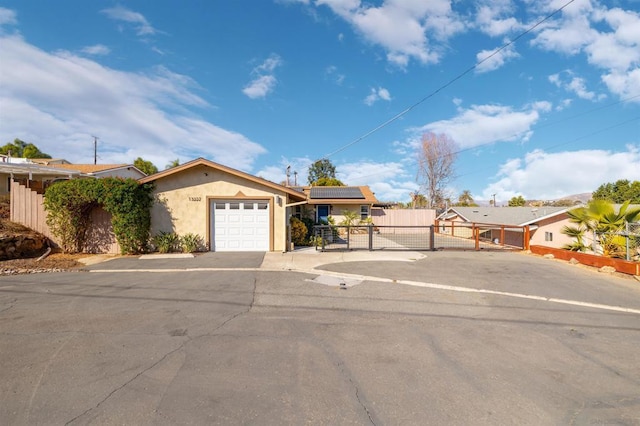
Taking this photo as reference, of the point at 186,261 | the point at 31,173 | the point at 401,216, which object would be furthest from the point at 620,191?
the point at 31,173

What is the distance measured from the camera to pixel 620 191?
43.5 m

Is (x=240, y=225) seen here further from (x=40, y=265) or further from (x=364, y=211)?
(x=364, y=211)

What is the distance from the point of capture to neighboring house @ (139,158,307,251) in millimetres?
12859

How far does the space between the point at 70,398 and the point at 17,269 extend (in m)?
8.72

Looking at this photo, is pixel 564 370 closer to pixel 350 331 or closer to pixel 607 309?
pixel 350 331

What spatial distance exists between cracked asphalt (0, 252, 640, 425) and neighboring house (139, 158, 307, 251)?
18.7ft

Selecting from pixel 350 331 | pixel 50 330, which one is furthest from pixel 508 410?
pixel 50 330

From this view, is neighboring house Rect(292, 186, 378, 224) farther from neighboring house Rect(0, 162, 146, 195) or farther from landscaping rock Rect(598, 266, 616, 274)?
landscaping rock Rect(598, 266, 616, 274)

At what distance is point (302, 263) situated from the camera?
34.1ft

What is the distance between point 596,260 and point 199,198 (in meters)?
14.7

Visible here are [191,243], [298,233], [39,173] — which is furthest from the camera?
[39,173]

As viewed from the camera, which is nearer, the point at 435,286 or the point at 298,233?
the point at 435,286

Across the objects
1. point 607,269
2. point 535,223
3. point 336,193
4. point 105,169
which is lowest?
point 607,269

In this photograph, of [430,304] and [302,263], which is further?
[302,263]
